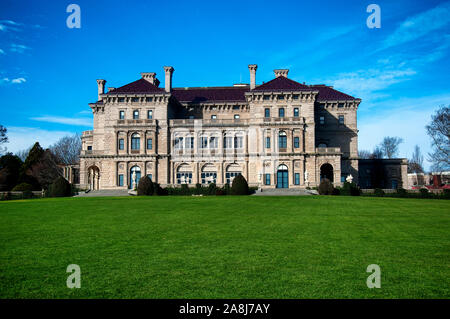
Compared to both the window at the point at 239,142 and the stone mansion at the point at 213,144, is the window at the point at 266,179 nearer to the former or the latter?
the stone mansion at the point at 213,144

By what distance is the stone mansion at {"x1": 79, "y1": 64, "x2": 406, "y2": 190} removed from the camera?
53469 millimetres

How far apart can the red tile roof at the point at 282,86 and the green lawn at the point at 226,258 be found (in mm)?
40099

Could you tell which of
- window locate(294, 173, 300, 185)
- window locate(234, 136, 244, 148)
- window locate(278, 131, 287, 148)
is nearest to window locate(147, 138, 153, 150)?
window locate(234, 136, 244, 148)

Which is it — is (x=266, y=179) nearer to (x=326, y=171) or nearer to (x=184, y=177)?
(x=326, y=171)

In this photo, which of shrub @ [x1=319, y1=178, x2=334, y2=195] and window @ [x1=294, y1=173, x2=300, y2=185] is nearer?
shrub @ [x1=319, y1=178, x2=334, y2=195]

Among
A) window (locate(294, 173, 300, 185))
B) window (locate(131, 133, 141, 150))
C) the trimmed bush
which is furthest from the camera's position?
window (locate(131, 133, 141, 150))

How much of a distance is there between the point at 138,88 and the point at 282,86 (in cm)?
2219

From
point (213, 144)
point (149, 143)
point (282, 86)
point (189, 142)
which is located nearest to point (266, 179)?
point (213, 144)

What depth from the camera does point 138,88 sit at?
2229 inches

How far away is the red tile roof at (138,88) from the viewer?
2196 inches

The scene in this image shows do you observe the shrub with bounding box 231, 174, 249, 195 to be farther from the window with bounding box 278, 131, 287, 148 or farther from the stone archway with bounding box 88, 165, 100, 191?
the stone archway with bounding box 88, 165, 100, 191
